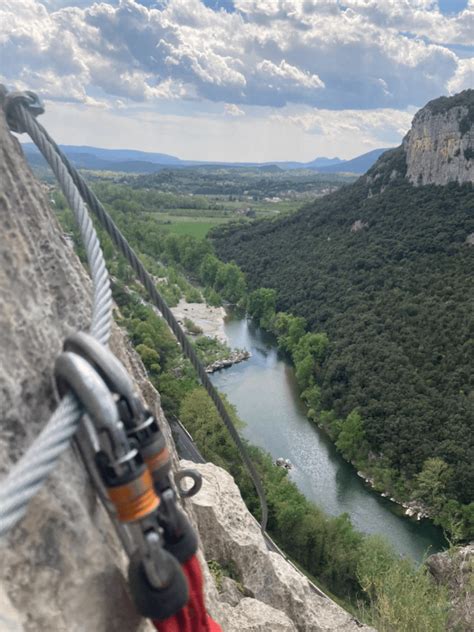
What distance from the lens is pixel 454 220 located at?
161ft

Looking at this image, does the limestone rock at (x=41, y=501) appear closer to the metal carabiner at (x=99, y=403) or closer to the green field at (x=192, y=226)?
the metal carabiner at (x=99, y=403)

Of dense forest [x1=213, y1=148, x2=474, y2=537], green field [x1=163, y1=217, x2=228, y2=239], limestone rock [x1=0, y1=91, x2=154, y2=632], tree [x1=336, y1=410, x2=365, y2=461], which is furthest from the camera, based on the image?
green field [x1=163, y1=217, x2=228, y2=239]

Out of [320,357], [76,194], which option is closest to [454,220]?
[320,357]

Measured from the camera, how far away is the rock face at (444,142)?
178 ft

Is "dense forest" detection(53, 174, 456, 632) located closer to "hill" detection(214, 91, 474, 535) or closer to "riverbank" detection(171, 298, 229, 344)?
"riverbank" detection(171, 298, 229, 344)

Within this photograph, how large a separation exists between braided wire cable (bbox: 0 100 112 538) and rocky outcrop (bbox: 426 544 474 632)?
1397cm

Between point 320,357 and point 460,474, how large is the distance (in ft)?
49.5

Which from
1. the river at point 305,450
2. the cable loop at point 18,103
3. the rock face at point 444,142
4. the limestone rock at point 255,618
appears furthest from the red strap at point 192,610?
the rock face at point 444,142

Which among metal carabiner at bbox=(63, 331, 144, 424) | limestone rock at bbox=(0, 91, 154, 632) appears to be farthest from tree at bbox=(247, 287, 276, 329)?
metal carabiner at bbox=(63, 331, 144, 424)

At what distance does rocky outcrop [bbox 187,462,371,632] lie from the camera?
6781mm

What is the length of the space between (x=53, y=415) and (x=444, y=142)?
63413 mm

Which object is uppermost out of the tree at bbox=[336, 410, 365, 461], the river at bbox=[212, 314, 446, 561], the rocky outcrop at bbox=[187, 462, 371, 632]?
the rocky outcrop at bbox=[187, 462, 371, 632]

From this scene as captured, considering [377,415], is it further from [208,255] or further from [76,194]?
[208,255]

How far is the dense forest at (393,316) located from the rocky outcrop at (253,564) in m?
15.5
